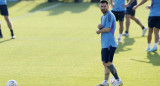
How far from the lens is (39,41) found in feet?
37.6

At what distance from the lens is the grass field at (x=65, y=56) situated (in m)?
7.21

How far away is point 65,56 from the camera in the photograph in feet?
30.6

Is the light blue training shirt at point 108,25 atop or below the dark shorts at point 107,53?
atop

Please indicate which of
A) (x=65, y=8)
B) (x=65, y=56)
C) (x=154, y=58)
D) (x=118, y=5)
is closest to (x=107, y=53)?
(x=154, y=58)

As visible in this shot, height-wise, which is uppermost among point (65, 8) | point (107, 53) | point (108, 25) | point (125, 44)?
point (108, 25)

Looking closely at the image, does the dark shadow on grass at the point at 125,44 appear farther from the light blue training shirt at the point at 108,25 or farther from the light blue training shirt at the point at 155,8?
the light blue training shirt at the point at 108,25

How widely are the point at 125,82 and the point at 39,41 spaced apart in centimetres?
524

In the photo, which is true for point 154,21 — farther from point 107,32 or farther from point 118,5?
point 107,32

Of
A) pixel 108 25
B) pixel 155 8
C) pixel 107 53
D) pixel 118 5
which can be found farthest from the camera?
pixel 118 5

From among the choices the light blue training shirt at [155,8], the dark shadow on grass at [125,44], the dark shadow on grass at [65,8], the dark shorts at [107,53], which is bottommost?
the dark shadow on grass at [65,8]

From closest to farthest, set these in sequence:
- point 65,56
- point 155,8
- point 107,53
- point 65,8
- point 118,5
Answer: point 107,53, point 155,8, point 65,56, point 118,5, point 65,8

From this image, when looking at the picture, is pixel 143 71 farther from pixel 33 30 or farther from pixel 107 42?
pixel 33 30

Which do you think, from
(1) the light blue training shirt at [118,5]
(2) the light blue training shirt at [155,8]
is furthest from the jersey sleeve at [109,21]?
(1) the light blue training shirt at [118,5]

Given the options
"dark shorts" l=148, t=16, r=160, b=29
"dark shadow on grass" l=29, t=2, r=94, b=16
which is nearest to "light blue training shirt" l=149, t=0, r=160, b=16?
"dark shorts" l=148, t=16, r=160, b=29
